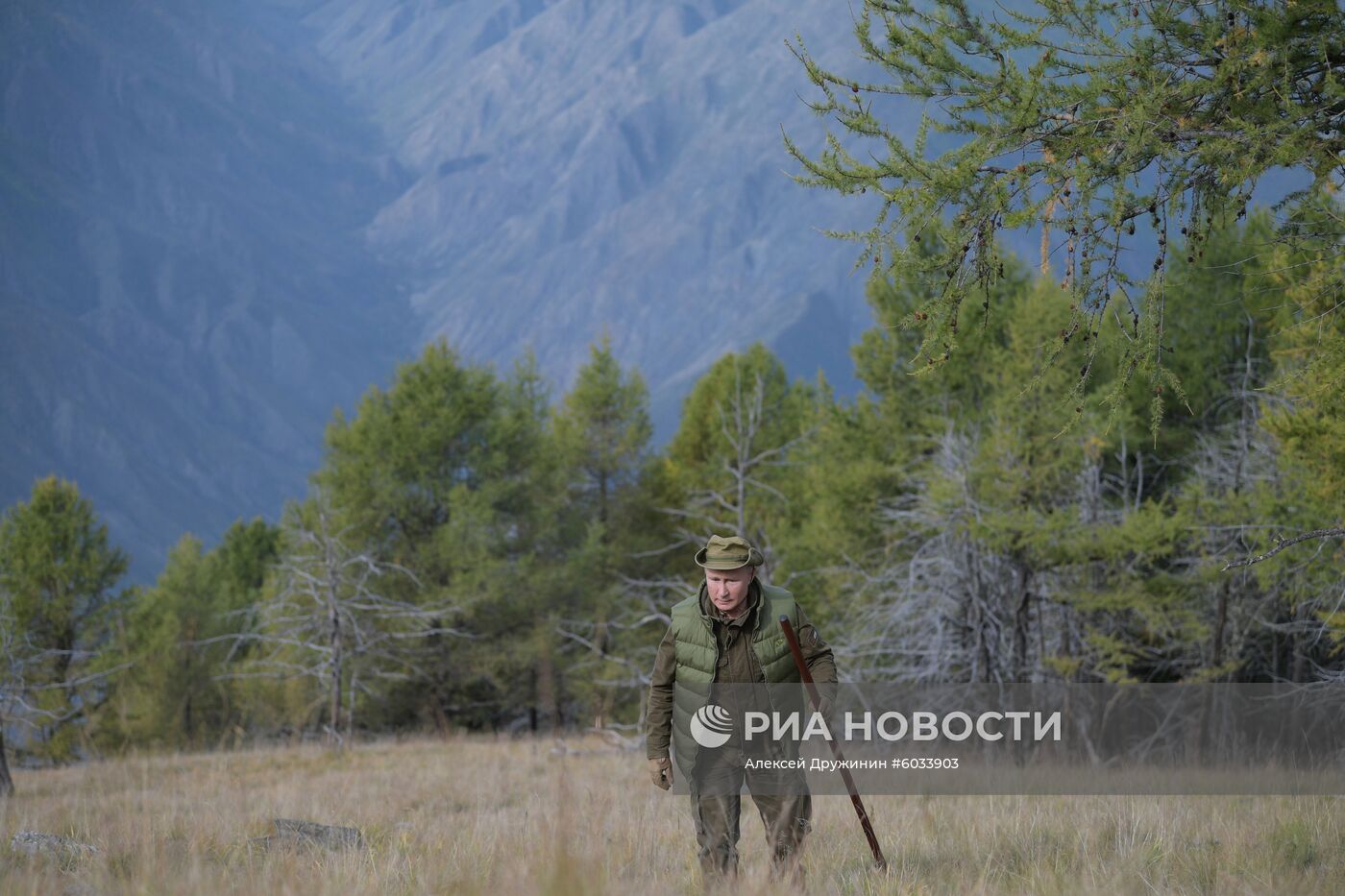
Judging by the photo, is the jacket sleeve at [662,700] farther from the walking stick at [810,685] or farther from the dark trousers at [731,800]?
the walking stick at [810,685]

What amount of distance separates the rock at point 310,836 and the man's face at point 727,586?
2572 millimetres

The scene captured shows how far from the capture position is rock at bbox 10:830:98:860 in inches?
235

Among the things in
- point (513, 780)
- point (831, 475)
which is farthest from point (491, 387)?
point (513, 780)

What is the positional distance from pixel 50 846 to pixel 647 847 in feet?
10.0

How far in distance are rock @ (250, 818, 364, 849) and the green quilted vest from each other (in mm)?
2150

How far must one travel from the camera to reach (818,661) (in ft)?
18.3

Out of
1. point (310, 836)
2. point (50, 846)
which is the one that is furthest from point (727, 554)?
point (50, 846)

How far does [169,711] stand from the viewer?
139 feet

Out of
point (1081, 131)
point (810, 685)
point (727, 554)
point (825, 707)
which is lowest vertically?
point (825, 707)

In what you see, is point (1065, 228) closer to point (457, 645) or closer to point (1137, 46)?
point (1137, 46)

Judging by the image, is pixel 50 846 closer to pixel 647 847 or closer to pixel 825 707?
pixel 647 847

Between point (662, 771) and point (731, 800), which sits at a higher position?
point (662, 771)

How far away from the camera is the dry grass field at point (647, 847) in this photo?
4867mm

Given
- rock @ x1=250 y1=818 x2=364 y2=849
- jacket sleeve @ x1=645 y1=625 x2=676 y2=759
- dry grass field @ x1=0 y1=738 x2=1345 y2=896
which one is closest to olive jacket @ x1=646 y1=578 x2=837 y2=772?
jacket sleeve @ x1=645 y1=625 x2=676 y2=759
